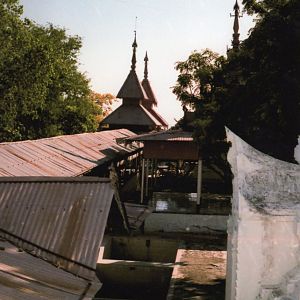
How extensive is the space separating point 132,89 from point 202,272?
27548mm

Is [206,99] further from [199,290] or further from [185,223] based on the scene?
[199,290]

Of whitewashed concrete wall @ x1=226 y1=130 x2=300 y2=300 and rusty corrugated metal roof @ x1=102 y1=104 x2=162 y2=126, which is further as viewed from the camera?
rusty corrugated metal roof @ x1=102 y1=104 x2=162 y2=126

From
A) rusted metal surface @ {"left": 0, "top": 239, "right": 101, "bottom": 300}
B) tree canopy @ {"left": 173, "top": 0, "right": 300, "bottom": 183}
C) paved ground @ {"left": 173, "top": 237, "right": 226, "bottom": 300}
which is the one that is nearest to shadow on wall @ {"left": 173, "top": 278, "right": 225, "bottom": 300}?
paved ground @ {"left": 173, "top": 237, "right": 226, "bottom": 300}

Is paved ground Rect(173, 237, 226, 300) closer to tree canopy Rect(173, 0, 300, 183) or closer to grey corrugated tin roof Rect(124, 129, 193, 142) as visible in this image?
tree canopy Rect(173, 0, 300, 183)

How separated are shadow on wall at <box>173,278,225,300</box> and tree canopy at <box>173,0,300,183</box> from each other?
4207 mm

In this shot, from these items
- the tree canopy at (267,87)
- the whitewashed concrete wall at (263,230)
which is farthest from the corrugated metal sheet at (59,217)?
the tree canopy at (267,87)

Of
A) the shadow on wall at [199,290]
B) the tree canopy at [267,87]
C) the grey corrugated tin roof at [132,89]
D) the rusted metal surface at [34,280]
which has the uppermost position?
the grey corrugated tin roof at [132,89]

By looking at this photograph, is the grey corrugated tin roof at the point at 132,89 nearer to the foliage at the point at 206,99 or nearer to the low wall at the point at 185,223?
the foliage at the point at 206,99

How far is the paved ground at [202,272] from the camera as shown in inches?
394

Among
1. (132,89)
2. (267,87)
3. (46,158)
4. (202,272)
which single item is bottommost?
(202,272)

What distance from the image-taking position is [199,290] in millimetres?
10180

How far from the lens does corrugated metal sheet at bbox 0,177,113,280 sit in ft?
20.0

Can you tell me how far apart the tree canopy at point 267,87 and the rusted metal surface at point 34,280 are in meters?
4.61

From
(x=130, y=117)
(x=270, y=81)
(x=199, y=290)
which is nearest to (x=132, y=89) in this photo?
(x=130, y=117)
